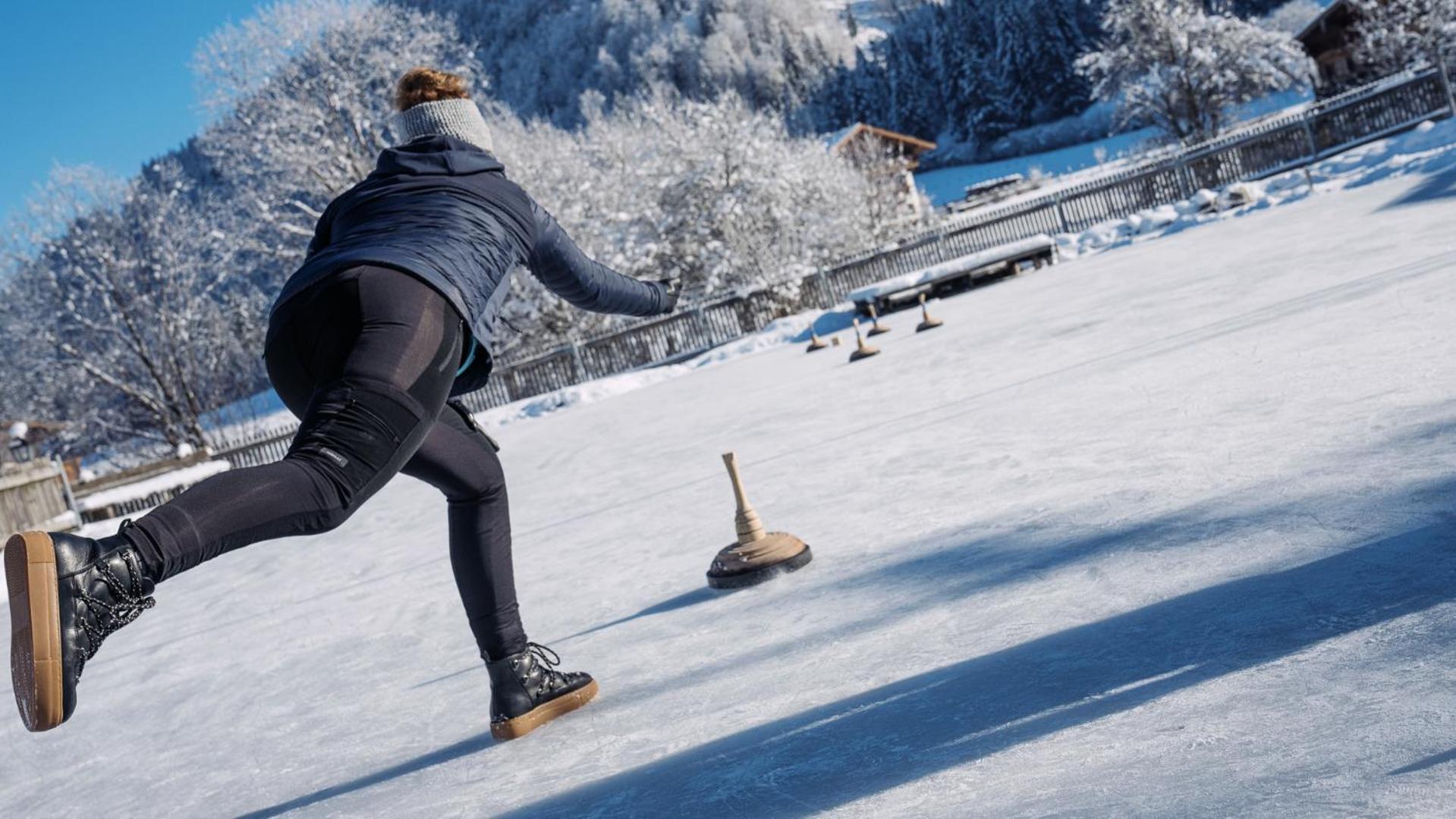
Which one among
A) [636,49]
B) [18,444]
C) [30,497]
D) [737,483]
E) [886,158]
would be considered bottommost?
[737,483]

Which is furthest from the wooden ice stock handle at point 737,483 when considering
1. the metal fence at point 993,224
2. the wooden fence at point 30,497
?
the metal fence at point 993,224

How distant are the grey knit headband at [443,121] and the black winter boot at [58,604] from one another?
1104mm

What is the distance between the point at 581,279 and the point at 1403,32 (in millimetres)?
38385

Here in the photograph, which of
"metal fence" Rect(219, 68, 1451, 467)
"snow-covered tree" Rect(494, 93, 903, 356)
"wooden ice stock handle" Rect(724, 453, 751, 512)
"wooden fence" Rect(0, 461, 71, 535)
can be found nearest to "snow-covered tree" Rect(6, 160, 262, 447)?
"snow-covered tree" Rect(494, 93, 903, 356)

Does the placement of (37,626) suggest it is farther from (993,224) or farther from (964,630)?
(993,224)

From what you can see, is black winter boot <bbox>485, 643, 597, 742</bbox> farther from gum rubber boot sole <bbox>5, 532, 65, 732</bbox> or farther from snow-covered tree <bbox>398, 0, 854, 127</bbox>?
snow-covered tree <bbox>398, 0, 854, 127</bbox>

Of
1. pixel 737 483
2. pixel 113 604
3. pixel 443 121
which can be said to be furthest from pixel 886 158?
pixel 113 604

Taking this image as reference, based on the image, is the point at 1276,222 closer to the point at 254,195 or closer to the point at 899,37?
the point at 254,195

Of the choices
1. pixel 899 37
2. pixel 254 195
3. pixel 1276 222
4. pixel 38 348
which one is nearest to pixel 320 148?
pixel 254 195

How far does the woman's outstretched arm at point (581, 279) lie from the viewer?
2539mm

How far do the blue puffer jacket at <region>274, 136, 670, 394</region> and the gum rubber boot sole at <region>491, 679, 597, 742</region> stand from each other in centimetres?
75

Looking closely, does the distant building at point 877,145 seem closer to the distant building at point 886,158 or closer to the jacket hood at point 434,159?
the distant building at point 886,158

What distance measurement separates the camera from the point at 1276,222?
39.5ft

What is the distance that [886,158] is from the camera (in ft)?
150
